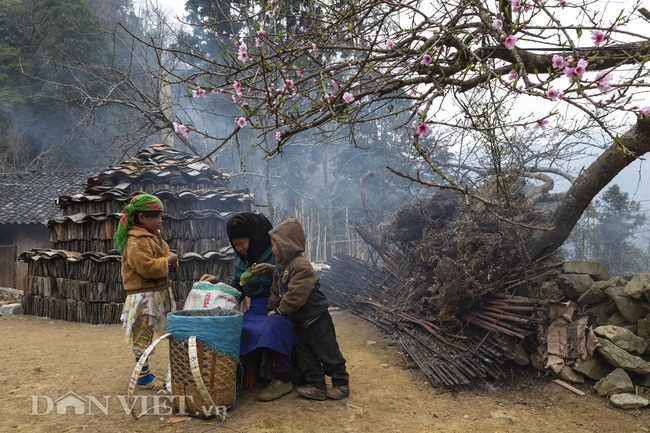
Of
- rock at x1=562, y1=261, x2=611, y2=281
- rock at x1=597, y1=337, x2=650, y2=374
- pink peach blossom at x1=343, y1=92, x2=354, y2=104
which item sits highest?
pink peach blossom at x1=343, y1=92, x2=354, y2=104

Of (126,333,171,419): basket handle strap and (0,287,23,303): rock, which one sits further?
(0,287,23,303): rock

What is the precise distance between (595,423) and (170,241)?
736cm

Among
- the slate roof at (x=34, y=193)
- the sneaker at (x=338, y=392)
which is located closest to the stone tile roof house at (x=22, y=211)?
the slate roof at (x=34, y=193)

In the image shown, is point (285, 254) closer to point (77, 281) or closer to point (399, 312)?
point (399, 312)

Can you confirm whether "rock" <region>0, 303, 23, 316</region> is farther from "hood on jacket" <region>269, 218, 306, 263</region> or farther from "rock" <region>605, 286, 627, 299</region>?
"rock" <region>605, 286, 627, 299</region>

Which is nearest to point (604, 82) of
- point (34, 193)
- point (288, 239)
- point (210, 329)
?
point (288, 239)

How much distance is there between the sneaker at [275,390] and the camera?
3.80 metres

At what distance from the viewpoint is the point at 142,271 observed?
3785 mm

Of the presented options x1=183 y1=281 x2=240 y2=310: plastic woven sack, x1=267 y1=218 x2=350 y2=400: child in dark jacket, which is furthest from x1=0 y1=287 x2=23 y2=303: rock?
x1=267 y1=218 x2=350 y2=400: child in dark jacket

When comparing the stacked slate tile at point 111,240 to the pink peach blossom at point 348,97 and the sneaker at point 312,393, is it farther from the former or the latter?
the pink peach blossom at point 348,97

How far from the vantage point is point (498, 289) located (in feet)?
17.7

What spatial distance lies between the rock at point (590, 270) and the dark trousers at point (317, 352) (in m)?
3.81

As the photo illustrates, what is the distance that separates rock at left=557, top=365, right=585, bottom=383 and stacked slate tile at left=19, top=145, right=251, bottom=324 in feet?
20.1

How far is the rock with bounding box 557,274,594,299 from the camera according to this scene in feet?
17.9
